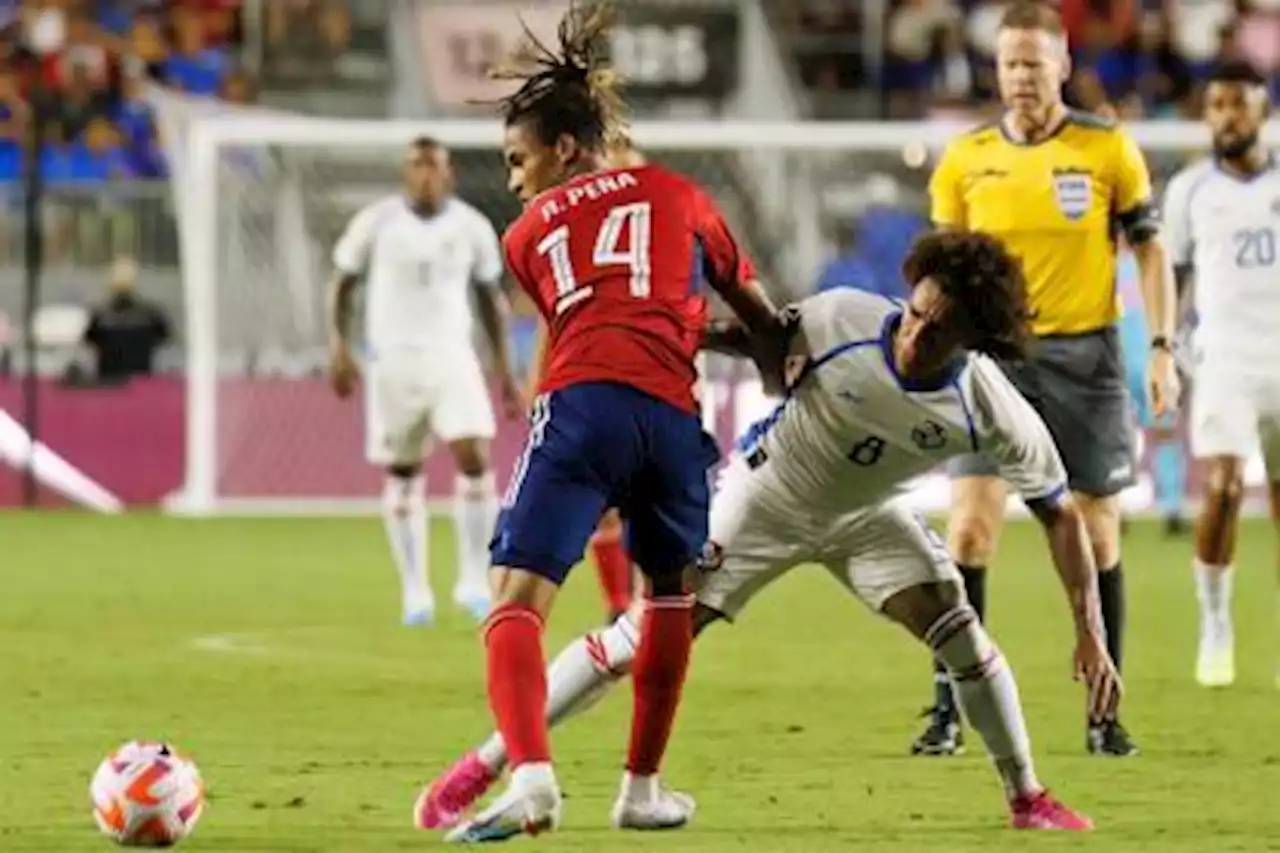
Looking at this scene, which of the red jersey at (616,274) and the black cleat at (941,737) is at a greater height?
the red jersey at (616,274)

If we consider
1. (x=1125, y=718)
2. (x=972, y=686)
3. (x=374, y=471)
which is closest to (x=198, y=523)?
(x=374, y=471)

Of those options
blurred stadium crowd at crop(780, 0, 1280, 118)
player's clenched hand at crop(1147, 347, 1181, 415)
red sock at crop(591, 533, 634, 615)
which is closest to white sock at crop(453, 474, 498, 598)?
red sock at crop(591, 533, 634, 615)

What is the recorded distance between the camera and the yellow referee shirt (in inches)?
457

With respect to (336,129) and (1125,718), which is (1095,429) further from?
(336,129)

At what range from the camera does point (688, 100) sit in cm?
2881

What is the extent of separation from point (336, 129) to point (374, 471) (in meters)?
2.39

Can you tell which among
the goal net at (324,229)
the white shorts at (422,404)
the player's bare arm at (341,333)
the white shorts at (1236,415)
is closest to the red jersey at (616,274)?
the white shorts at (1236,415)

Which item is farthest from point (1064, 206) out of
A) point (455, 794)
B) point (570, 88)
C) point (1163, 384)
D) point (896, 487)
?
point (455, 794)

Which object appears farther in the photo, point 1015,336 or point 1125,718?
point 1125,718

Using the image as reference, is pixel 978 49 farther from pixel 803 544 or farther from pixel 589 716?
pixel 803 544

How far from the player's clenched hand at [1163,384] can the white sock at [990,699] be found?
2398 millimetres

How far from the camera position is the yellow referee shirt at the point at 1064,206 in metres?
11.6

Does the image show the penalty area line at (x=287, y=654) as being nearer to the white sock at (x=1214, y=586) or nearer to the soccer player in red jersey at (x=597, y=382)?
the white sock at (x=1214, y=586)

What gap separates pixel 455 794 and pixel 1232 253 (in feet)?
19.0
